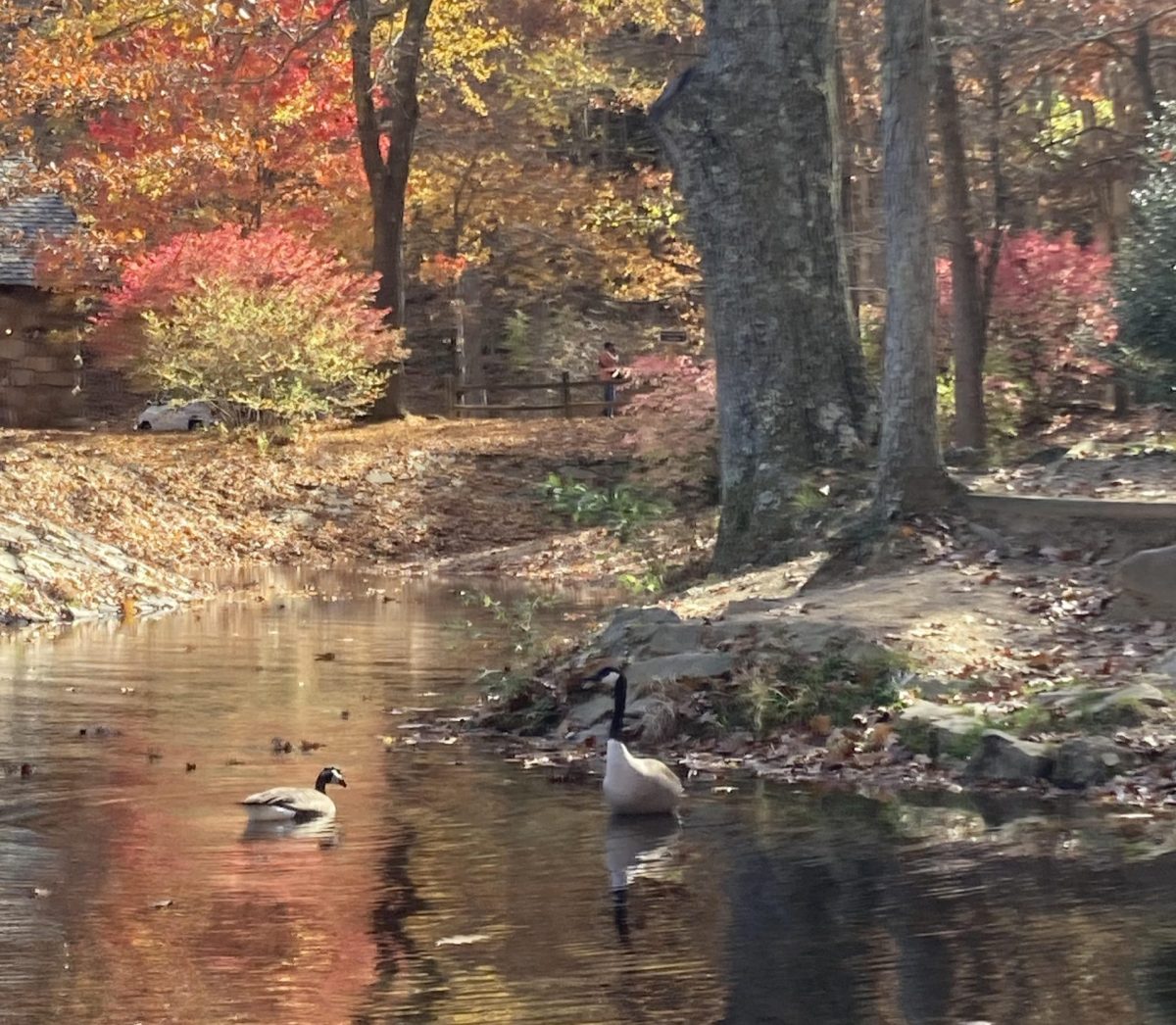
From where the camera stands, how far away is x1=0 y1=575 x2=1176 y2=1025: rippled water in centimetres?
793

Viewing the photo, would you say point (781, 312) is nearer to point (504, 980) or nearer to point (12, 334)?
point (504, 980)

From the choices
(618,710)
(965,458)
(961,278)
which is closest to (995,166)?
(961,278)

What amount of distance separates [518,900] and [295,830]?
7.04 feet

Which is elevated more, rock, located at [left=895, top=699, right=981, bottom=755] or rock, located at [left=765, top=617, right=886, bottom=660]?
rock, located at [left=765, top=617, right=886, bottom=660]

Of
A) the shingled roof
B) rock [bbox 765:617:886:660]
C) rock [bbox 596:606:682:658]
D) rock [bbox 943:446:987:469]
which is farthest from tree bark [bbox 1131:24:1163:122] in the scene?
the shingled roof

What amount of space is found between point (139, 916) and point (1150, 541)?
31.7ft

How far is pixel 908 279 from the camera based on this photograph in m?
17.7

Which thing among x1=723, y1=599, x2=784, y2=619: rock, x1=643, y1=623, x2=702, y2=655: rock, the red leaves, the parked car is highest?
the red leaves

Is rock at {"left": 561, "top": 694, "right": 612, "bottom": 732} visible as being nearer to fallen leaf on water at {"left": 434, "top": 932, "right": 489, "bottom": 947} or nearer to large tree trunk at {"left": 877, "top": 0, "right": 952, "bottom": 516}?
large tree trunk at {"left": 877, "top": 0, "right": 952, "bottom": 516}

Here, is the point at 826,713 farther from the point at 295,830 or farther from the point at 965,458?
the point at 965,458

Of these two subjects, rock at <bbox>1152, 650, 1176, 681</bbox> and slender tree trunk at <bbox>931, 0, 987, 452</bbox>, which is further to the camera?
slender tree trunk at <bbox>931, 0, 987, 452</bbox>

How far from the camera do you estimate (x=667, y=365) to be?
32031mm

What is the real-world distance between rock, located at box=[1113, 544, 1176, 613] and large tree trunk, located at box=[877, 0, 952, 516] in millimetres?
2478

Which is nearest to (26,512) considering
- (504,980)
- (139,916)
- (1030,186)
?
(1030,186)
